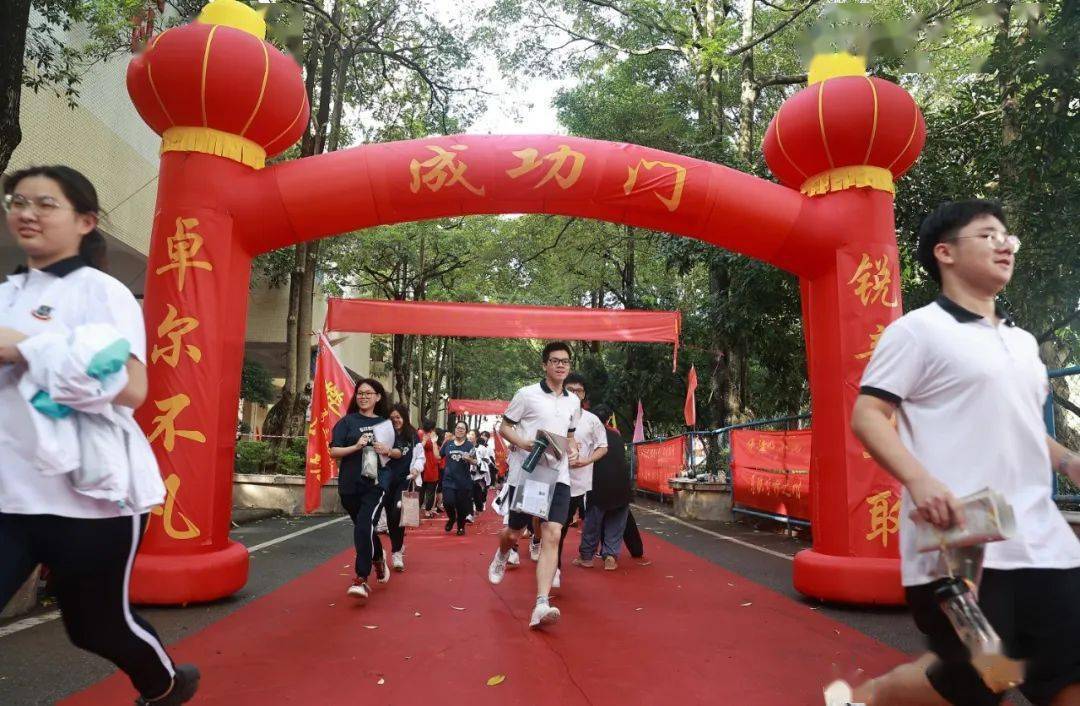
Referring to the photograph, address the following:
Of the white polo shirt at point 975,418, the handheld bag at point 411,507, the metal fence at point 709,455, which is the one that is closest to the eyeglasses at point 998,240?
the white polo shirt at point 975,418

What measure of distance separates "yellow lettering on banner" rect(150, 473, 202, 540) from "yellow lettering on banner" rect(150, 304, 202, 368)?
2.70 feet

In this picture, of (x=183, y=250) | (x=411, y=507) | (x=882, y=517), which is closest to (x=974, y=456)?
(x=882, y=517)

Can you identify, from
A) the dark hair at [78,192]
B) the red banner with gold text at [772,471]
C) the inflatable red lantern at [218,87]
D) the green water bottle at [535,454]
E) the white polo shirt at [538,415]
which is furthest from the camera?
the red banner with gold text at [772,471]

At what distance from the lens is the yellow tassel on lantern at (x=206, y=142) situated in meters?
5.64

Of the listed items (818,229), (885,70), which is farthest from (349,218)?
(885,70)

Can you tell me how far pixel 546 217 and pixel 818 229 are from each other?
1474cm

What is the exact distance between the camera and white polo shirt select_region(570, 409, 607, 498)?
6715 mm

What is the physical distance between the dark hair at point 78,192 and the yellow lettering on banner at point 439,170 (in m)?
3.82

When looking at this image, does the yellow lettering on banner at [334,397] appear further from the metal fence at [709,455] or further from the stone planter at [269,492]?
the metal fence at [709,455]

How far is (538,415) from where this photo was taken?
5.53m

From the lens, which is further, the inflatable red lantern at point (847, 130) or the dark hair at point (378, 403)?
the dark hair at point (378, 403)

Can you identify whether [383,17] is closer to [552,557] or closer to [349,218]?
[349,218]

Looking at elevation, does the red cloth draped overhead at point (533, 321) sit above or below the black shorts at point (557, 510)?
above

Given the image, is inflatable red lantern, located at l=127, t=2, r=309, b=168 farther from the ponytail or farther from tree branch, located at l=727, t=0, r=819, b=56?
tree branch, located at l=727, t=0, r=819, b=56
